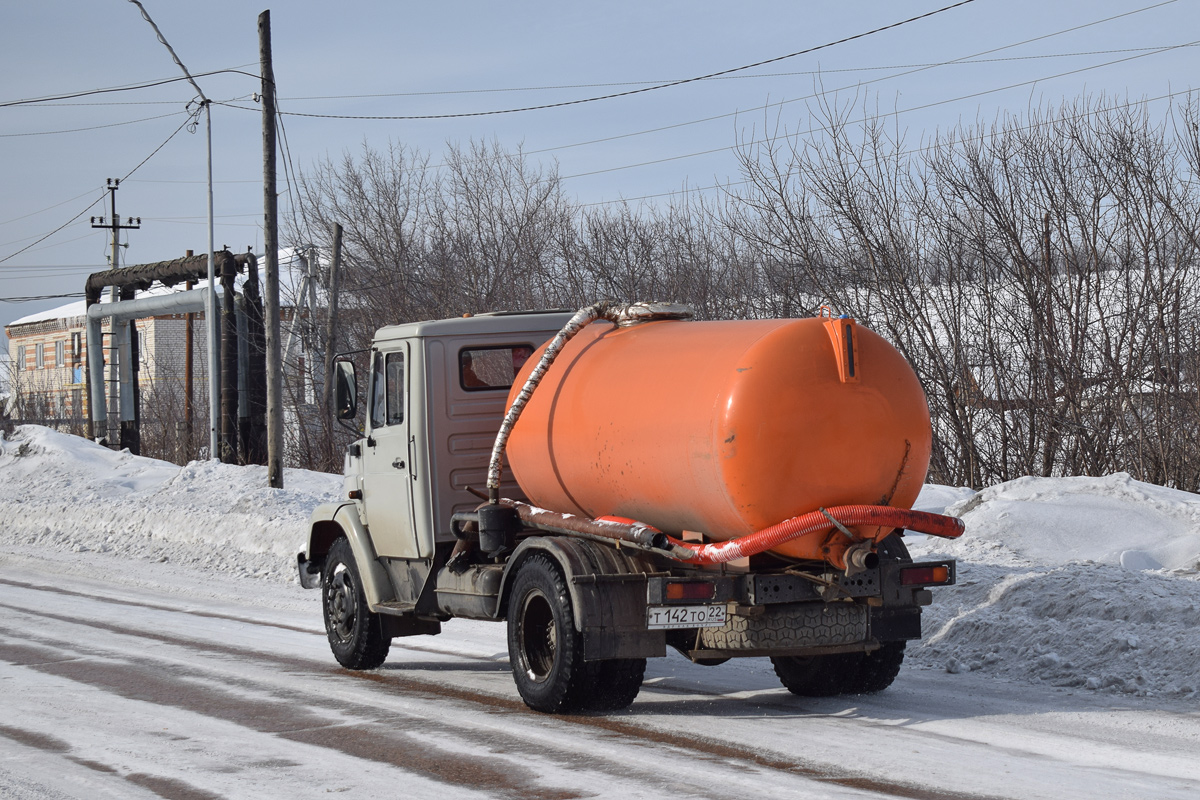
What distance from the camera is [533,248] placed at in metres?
29.9

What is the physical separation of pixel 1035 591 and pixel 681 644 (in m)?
3.66

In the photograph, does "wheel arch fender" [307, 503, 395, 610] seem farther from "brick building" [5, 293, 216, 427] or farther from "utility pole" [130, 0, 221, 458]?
"brick building" [5, 293, 216, 427]

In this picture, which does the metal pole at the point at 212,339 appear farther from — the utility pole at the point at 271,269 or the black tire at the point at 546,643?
the black tire at the point at 546,643

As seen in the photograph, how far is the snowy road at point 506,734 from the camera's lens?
565 centimetres

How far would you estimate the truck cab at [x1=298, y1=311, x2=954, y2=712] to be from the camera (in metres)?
6.90

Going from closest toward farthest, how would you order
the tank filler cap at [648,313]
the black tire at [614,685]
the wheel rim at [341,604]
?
the black tire at [614,685] → the tank filler cap at [648,313] → the wheel rim at [341,604]

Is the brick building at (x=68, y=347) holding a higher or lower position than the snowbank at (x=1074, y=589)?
higher

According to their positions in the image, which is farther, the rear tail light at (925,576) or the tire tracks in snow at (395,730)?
the rear tail light at (925,576)

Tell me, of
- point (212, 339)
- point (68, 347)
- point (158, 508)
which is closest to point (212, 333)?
point (212, 339)

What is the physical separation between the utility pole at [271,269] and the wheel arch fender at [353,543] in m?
9.08

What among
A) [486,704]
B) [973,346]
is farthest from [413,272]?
[486,704]

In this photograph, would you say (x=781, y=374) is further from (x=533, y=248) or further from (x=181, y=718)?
(x=533, y=248)

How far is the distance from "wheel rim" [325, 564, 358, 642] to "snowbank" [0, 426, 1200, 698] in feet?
13.7

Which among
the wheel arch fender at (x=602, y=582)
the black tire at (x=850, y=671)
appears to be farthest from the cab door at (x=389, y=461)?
the black tire at (x=850, y=671)
